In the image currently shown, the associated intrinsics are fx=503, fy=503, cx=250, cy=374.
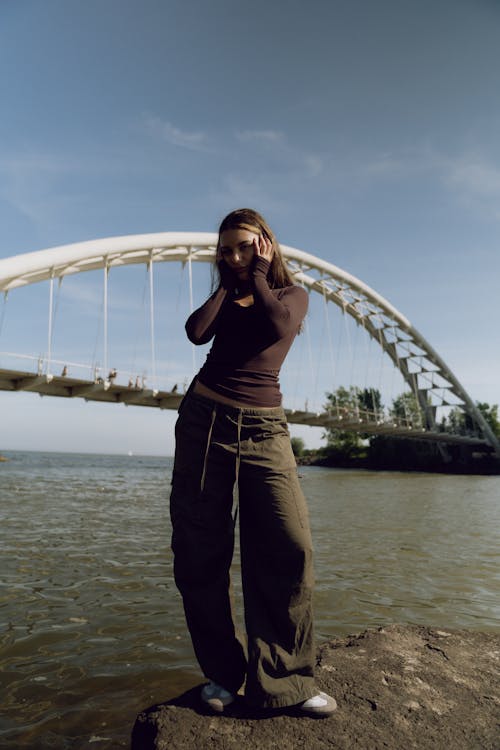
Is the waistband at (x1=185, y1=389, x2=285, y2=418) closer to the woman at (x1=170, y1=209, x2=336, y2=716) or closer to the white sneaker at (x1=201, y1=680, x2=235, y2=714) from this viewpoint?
the woman at (x1=170, y1=209, x2=336, y2=716)

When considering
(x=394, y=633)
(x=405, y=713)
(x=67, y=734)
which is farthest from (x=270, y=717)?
(x=394, y=633)

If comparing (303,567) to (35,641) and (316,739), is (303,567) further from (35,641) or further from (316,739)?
(35,641)

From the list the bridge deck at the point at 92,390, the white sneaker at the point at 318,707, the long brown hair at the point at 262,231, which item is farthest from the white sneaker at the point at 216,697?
the bridge deck at the point at 92,390

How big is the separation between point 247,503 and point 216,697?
2.47 ft

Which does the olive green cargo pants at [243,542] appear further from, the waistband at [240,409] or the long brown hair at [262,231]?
the long brown hair at [262,231]

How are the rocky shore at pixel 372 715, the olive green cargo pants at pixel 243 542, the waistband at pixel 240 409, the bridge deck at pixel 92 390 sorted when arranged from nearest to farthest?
the rocky shore at pixel 372 715 → the olive green cargo pants at pixel 243 542 → the waistband at pixel 240 409 → the bridge deck at pixel 92 390

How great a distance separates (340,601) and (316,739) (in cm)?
246

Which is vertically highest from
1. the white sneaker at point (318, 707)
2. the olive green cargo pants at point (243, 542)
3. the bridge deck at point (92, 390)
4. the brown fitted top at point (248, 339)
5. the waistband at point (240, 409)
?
the bridge deck at point (92, 390)

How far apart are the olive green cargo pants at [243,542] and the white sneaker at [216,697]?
0.10 ft

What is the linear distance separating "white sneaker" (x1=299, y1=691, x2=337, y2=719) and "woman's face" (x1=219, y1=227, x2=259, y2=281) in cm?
175

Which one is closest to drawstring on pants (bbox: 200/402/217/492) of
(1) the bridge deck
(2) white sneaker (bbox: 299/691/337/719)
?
(2) white sneaker (bbox: 299/691/337/719)

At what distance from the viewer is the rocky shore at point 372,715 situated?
1.74m

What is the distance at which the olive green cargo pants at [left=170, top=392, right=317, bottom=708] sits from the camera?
6.58ft

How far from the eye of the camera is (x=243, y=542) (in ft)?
7.01
